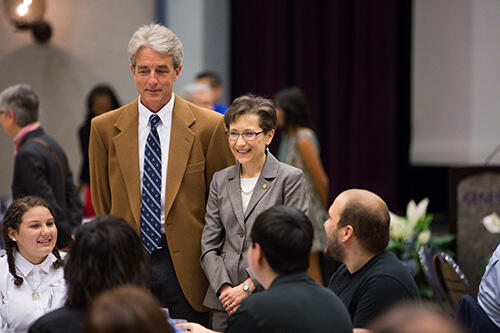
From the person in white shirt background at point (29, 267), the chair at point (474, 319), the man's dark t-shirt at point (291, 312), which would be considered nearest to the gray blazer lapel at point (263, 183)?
the man's dark t-shirt at point (291, 312)

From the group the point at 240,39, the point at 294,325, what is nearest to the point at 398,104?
the point at 240,39

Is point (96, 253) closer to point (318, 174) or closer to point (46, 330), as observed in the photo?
point (46, 330)

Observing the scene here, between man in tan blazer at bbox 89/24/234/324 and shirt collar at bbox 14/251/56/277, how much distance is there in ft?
0.93

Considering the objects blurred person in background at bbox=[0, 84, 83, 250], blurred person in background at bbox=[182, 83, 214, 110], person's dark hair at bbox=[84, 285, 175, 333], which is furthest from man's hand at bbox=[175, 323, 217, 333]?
blurred person in background at bbox=[182, 83, 214, 110]

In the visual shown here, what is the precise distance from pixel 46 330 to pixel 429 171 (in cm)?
483

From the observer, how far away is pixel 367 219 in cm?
238

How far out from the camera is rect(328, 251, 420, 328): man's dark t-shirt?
7.47 feet

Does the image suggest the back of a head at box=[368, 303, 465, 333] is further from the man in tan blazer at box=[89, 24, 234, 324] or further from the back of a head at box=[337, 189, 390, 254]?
the man in tan blazer at box=[89, 24, 234, 324]

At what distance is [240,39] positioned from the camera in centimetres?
664

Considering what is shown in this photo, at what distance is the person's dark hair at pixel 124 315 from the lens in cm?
132

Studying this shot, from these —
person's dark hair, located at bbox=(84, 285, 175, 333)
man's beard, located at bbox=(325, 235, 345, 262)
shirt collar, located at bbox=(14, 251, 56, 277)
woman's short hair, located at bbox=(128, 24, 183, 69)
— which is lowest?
shirt collar, located at bbox=(14, 251, 56, 277)

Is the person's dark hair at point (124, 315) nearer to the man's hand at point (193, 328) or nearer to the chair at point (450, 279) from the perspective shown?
the man's hand at point (193, 328)

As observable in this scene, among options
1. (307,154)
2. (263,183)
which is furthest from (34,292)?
(307,154)

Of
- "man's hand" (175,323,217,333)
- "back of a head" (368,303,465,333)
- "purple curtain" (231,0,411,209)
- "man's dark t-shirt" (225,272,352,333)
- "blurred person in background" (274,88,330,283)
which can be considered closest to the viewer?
"back of a head" (368,303,465,333)
